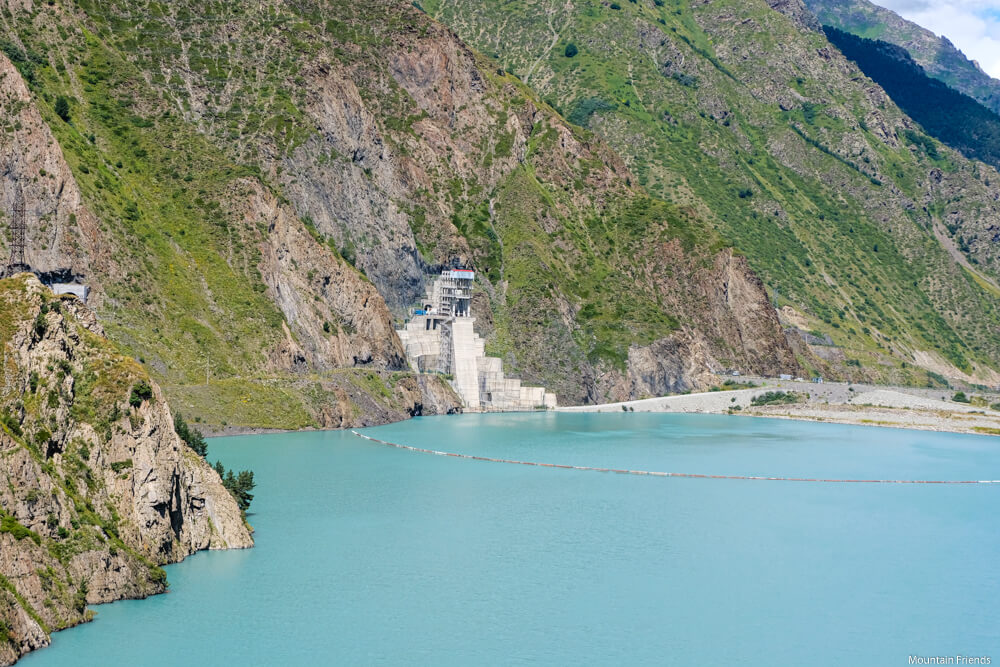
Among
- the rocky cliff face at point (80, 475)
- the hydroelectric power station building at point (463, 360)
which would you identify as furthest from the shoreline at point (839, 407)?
the rocky cliff face at point (80, 475)

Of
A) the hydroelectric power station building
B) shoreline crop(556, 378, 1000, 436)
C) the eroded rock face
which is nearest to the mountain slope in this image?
the eroded rock face

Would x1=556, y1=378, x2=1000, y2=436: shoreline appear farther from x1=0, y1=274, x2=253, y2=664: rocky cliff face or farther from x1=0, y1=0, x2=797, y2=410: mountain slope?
x1=0, y1=274, x2=253, y2=664: rocky cliff face

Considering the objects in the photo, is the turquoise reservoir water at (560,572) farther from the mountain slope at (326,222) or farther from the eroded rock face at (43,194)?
the eroded rock face at (43,194)

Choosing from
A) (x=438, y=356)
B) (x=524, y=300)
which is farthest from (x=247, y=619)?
(x=524, y=300)

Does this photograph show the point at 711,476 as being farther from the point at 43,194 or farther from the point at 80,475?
the point at 43,194

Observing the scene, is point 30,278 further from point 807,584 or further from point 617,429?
point 617,429
